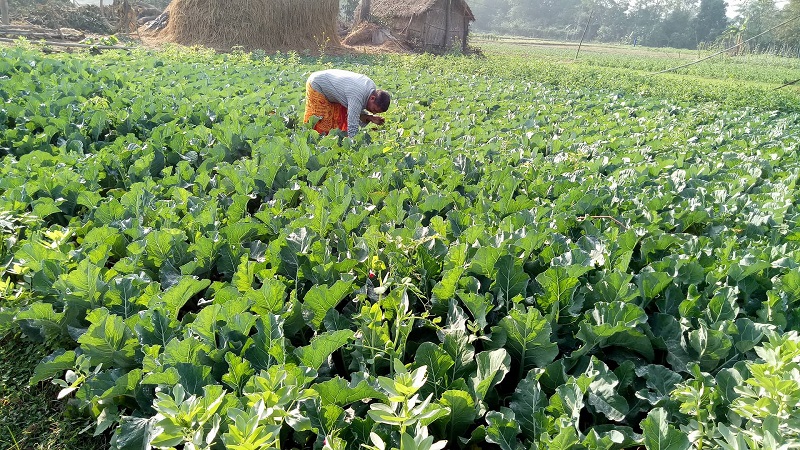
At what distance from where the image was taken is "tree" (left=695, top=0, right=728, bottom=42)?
6856cm

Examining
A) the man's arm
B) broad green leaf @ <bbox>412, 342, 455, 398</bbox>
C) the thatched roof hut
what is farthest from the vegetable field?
the thatched roof hut

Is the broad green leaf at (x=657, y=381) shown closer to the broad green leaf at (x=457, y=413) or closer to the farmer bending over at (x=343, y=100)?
the broad green leaf at (x=457, y=413)

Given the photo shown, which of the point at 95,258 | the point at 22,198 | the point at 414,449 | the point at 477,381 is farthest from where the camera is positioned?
the point at 22,198

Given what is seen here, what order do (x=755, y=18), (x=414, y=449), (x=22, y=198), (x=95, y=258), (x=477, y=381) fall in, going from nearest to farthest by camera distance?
(x=414, y=449) < (x=477, y=381) < (x=95, y=258) < (x=22, y=198) < (x=755, y=18)

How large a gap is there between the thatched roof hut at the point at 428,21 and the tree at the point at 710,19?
2173 inches

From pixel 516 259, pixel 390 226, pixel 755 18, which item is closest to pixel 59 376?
pixel 390 226

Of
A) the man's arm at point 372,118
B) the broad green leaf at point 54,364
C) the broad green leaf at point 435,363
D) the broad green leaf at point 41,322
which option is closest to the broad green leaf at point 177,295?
the broad green leaf at point 54,364

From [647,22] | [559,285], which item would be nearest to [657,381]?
[559,285]

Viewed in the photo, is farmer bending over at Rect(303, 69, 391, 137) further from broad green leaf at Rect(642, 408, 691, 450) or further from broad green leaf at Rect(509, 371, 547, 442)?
broad green leaf at Rect(642, 408, 691, 450)

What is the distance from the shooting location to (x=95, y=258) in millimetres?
2600

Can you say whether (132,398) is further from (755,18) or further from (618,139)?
(755,18)

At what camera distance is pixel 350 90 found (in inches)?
230

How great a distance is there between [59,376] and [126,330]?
0.58m

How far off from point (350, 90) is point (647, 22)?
8669 cm
